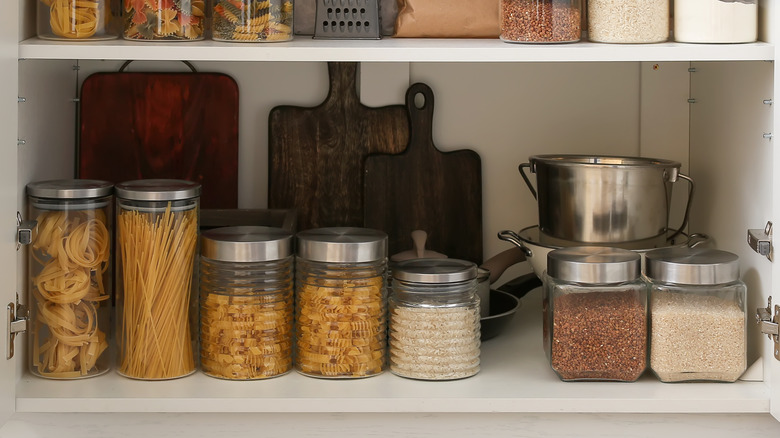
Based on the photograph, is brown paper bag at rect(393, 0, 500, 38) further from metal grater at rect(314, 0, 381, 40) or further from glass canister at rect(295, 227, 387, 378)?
glass canister at rect(295, 227, 387, 378)

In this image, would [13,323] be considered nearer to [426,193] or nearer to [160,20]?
[160,20]

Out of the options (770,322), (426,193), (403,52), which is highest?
(403,52)

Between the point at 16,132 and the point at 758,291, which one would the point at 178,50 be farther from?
the point at 758,291

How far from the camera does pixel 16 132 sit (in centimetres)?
123

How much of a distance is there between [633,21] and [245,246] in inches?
23.4

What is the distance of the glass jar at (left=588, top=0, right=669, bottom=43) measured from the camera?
4.23 feet

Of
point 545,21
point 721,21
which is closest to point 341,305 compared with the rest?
point 545,21

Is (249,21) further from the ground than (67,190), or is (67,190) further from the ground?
(249,21)

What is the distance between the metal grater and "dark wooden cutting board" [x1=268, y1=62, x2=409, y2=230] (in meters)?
0.22

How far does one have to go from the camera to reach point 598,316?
4.24ft

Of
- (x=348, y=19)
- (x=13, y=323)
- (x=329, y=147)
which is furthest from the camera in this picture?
(x=329, y=147)

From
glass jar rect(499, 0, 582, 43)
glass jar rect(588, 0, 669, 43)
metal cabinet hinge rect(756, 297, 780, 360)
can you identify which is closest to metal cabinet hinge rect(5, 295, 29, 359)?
glass jar rect(499, 0, 582, 43)

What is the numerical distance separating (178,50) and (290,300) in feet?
1.21

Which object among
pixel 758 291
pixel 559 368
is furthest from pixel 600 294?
pixel 758 291
